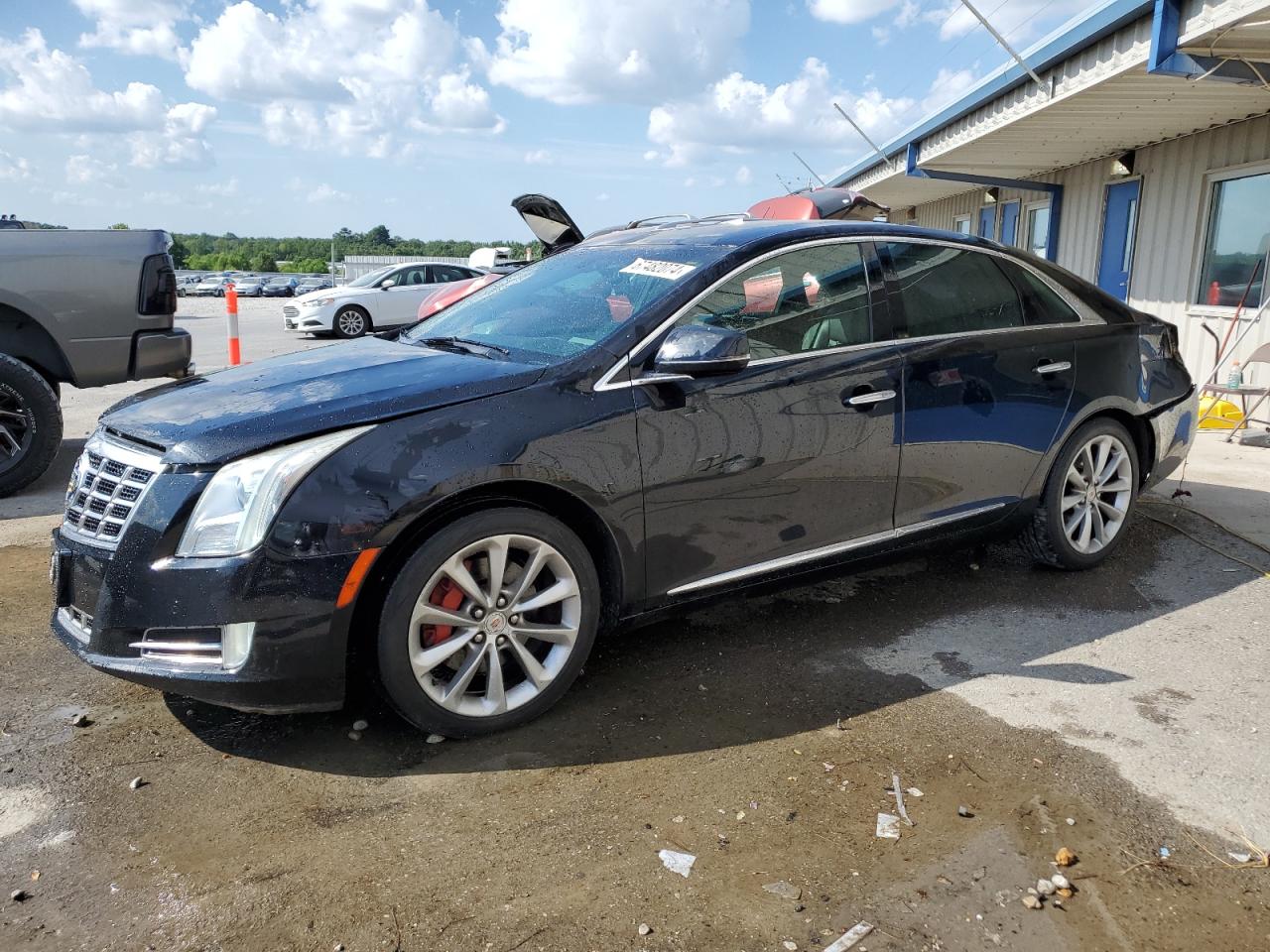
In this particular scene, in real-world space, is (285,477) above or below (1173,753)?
above

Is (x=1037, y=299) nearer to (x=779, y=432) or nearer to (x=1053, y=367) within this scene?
(x=1053, y=367)

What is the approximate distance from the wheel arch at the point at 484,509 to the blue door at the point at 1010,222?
14.0 metres

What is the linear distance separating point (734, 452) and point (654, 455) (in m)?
0.33

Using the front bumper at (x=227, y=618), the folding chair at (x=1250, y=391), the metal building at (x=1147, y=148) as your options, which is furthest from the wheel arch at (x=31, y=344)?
the folding chair at (x=1250, y=391)

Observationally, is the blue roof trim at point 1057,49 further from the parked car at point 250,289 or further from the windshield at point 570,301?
the parked car at point 250,289

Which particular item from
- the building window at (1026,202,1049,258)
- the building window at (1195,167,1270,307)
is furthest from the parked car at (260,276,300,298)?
the building window at (1195,167,1270,307)

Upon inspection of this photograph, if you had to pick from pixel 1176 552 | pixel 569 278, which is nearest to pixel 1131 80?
pixel 1176 552

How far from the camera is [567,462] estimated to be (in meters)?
3.12

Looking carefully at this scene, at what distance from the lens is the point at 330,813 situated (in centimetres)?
279

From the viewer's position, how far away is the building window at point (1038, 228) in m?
14.3

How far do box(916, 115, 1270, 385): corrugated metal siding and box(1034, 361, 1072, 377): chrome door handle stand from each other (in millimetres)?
5851

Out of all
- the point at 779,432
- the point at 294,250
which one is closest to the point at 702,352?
the point at 779,432

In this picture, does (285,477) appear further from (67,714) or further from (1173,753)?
(1173,753)

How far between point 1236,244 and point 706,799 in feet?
30.1
